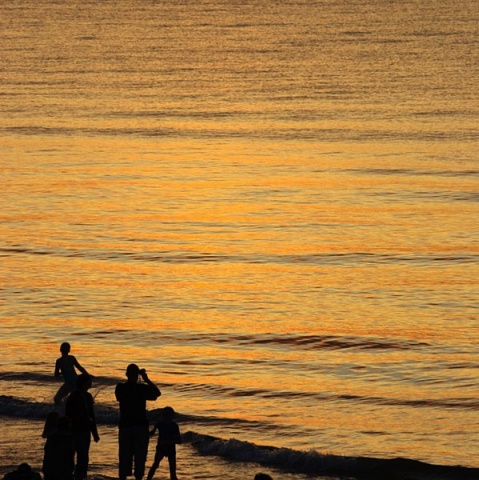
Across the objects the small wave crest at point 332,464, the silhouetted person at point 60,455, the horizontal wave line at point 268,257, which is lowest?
the silhouetted person at point 60,455

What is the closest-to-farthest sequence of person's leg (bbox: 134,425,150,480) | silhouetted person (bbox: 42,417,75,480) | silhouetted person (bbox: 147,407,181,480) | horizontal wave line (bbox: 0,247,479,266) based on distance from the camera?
1. silhouetted person (bbox: 42,417,75,480)
2. person's leg (bbox: 134,425,150,480)
3. silhouetted person (bbox: 147,407,181,480)
4. horizontal wave line (bbox: 0,247,479,266)

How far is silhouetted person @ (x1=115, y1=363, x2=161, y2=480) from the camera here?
1966 centimetres

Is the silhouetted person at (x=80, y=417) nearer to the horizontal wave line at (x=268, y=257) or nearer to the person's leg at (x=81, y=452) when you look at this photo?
the person's leg at (x=81, y=452)

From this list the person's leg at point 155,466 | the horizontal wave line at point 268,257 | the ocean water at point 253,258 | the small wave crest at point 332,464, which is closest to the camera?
the person's leg at point 155,466

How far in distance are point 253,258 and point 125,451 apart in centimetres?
2639

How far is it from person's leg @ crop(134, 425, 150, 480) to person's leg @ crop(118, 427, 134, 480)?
0.09 metres

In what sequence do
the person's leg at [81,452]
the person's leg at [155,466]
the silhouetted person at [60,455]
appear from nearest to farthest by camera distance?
the silhouetted person at [60,455]
the person's leg at [81,452]
the person's leg at [155,466]

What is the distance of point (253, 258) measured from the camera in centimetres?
4628

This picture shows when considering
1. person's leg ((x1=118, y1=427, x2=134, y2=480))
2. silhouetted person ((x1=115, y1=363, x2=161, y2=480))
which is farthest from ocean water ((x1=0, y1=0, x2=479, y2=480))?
silhouetted person ((x1=115, y1=363, x2=161, y2=480))

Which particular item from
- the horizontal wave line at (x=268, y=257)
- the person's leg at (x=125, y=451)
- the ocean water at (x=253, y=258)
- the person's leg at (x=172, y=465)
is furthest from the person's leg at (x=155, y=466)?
the horizontal wave line at (x=268, y=257)

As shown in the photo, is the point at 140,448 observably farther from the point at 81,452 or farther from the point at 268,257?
the point at 268,257

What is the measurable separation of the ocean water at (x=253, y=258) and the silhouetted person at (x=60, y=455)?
440 centimetres

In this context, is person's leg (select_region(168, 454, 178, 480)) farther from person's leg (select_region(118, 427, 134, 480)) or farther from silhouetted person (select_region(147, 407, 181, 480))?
person's leg (select_region(118, 427, 134, 480))

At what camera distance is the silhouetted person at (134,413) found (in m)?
19.7
